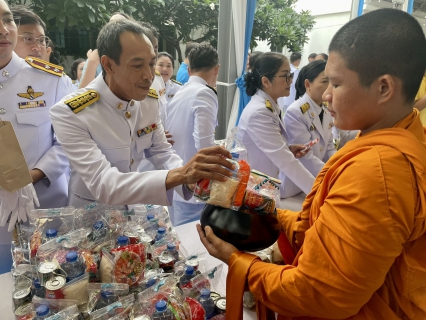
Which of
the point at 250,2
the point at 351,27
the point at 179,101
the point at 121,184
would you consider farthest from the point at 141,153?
the point at 250,2

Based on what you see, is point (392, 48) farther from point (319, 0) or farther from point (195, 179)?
point (319, 0)

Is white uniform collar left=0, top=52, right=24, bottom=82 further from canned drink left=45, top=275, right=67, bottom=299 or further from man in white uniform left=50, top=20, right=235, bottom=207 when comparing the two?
canned drink left=45, top=275, right=67, bottom=299

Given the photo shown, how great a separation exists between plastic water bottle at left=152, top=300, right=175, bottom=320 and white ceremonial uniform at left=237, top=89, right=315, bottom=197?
4.58 feet

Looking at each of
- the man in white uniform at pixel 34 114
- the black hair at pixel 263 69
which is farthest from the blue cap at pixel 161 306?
the black hair at pixel 263 69

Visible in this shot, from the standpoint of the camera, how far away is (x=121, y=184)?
1.25 m

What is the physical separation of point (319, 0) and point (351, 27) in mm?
7351

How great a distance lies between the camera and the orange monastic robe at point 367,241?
0.66 metres

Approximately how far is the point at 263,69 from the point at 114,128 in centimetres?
123

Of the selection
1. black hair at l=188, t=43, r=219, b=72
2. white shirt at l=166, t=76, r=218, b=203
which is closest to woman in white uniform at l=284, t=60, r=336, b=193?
white shirt at l=166, t=76, r=218, b=203

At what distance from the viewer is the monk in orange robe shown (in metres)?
0.67

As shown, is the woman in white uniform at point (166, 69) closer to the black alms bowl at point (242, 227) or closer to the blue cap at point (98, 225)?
the blue cap at point (98, 225)

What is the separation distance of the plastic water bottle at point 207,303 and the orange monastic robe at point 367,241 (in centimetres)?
19

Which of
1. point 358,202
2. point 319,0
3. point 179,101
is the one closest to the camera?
point 358,202

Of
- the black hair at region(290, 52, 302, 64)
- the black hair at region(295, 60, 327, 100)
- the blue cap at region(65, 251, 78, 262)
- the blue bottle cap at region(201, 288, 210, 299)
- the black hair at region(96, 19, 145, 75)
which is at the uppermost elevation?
the black hair at region(96, 19, 145, 75)
